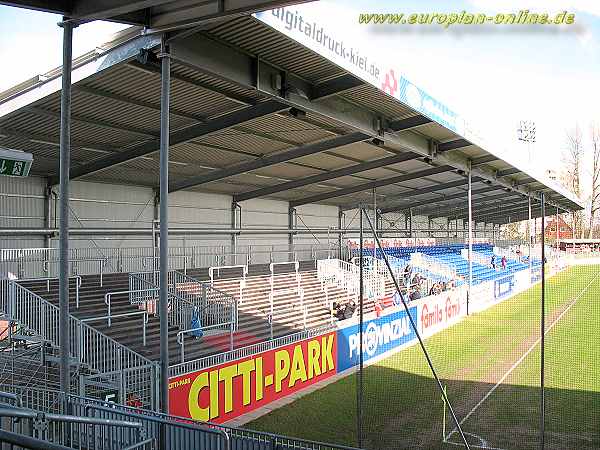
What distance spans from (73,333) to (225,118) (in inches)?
237

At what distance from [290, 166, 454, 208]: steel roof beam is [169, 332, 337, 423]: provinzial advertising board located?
12.5 m

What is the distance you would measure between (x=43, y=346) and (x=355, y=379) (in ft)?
28.0

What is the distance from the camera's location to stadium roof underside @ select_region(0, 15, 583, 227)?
37.6 feet

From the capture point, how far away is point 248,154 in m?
19.6

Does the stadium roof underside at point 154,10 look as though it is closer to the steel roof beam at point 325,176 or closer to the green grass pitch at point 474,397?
the green grass pitch at point 474,397

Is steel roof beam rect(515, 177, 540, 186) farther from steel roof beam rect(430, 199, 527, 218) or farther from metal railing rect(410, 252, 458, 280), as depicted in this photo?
steel roof beam rect(430, 199, 527, 218)

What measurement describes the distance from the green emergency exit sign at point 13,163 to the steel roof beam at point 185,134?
739 centimetres

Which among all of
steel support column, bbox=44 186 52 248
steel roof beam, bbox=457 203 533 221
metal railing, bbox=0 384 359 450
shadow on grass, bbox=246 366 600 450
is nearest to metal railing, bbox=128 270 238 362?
steel support column, bbox=44 186 52 248

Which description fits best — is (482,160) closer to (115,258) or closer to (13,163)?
(115,258)

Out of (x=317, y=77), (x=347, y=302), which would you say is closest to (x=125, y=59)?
(x=317, y=77)

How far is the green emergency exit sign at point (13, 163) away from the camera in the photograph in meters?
7.59

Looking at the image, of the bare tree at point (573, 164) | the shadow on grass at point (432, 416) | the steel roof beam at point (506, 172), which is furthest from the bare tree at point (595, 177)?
the shadow on grass at point (432, 416)

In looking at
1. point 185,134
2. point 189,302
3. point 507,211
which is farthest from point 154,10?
point 507,211

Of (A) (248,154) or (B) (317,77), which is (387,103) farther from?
(A) (248,154)
